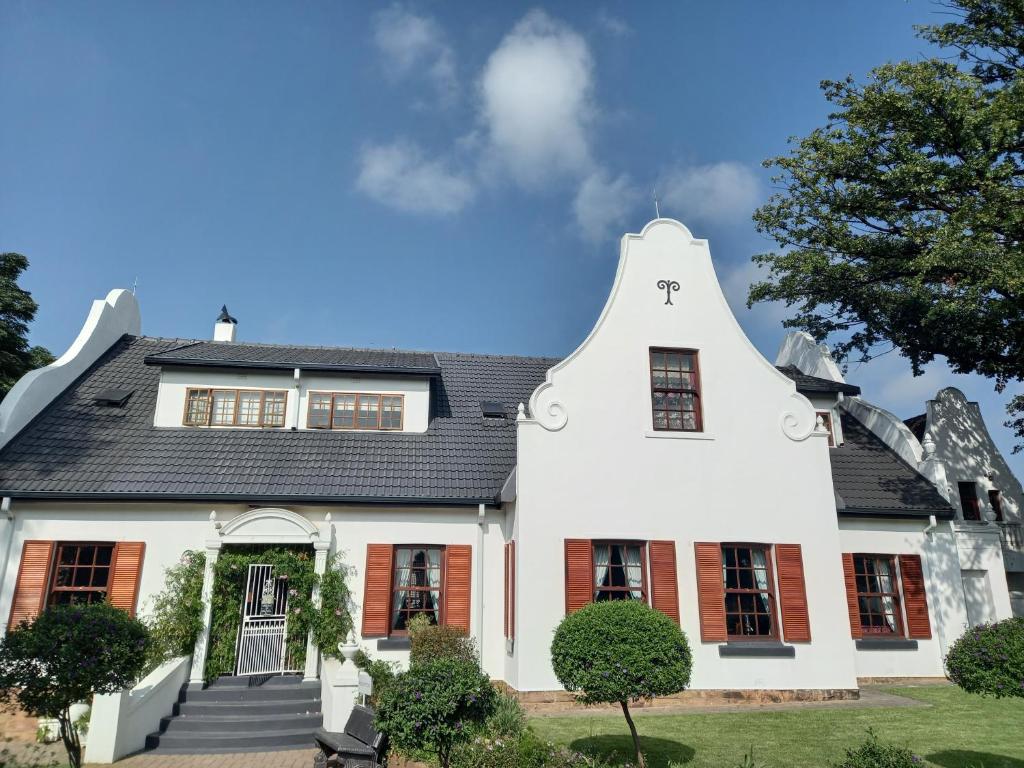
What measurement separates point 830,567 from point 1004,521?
30.6ft

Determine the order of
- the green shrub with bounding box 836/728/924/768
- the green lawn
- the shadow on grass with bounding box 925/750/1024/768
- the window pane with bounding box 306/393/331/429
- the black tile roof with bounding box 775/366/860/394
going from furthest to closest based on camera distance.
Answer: the black tile roof with bounding box 775/366/860/394 < the window pane with bounding box 306/393/331/429 < the green lawn < the shadow on grass with bounding box 925/750/1024/768 < the green shrub with bounding box 836/728/924/768

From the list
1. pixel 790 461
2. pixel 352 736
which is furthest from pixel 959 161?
pixel 352 736

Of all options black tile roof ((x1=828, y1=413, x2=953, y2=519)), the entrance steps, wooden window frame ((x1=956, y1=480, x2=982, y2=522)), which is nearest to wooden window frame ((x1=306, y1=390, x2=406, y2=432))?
the entrance steps

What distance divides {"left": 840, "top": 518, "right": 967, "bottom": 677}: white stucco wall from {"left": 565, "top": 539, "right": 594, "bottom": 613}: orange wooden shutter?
664 cm

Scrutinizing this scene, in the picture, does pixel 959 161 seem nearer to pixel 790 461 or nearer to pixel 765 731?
pixel 790 461

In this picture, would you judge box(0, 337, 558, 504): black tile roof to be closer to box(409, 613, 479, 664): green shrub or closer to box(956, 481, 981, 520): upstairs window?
box(409, 613, 479, 664): green shrub

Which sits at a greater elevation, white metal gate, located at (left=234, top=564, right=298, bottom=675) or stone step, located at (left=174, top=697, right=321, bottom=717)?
white metal gate, located at (left=234, top=564, right=298, bottom=675)

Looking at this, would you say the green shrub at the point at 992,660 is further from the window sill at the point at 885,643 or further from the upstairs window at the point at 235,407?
the upstairs window at the point at 235,407

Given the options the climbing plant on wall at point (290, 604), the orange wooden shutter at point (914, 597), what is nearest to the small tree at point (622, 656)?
the climbing plant on wall at point (290, 604)

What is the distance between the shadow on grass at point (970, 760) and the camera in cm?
834

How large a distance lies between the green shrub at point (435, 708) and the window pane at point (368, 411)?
9.06m

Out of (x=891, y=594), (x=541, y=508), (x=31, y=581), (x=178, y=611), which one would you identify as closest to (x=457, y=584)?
(x=541, y=508)

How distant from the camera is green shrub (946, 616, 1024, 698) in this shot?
7.29 metres

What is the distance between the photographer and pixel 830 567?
43.4 feet
